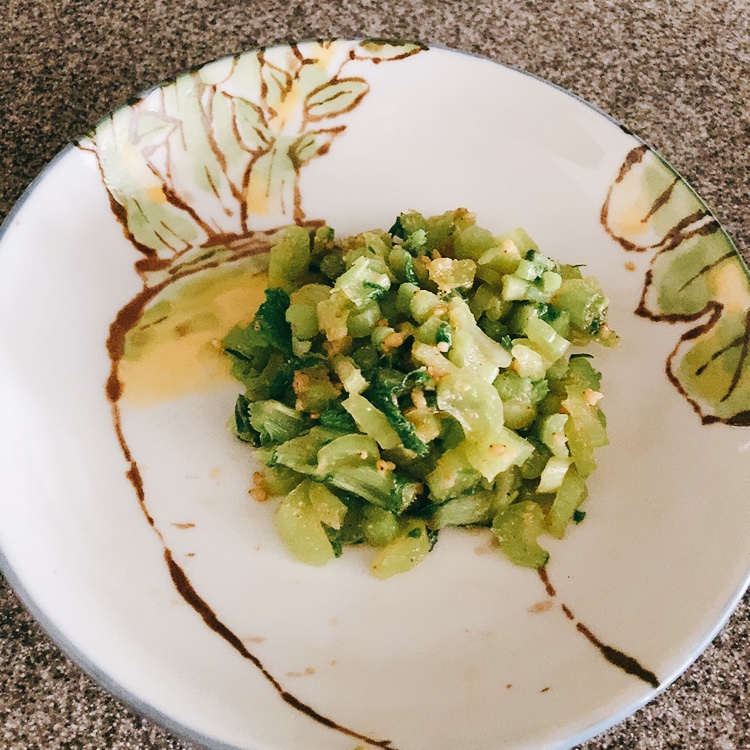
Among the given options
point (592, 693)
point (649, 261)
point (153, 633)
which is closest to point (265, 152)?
point (649, 261)

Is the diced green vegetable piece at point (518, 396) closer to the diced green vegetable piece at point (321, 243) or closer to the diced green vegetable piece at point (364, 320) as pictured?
the diced green vegetable piece at point (364, 320)

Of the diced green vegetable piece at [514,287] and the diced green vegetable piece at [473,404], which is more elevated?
the diced green vegetable piece at [514,287]

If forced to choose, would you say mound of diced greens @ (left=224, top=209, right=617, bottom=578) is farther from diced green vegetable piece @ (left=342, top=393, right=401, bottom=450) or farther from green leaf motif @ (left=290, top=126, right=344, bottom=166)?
green leaf motif @ (left=290, top=126, right=344, bottom=166)

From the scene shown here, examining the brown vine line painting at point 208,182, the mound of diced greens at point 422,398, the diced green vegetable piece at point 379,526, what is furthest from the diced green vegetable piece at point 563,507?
the brown vine line painting at point 208,182

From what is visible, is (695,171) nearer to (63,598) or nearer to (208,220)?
(208,220)

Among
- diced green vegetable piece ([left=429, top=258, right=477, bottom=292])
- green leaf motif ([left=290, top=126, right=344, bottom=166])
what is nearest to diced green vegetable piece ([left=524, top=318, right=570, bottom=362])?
diced green vegetable piece ([left=429, top=258, right=477, bottom=292])

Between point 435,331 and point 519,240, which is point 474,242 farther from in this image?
point 435,331

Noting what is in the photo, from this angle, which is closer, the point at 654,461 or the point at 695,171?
the point at 654,461

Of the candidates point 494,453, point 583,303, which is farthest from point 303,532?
point 583,303
